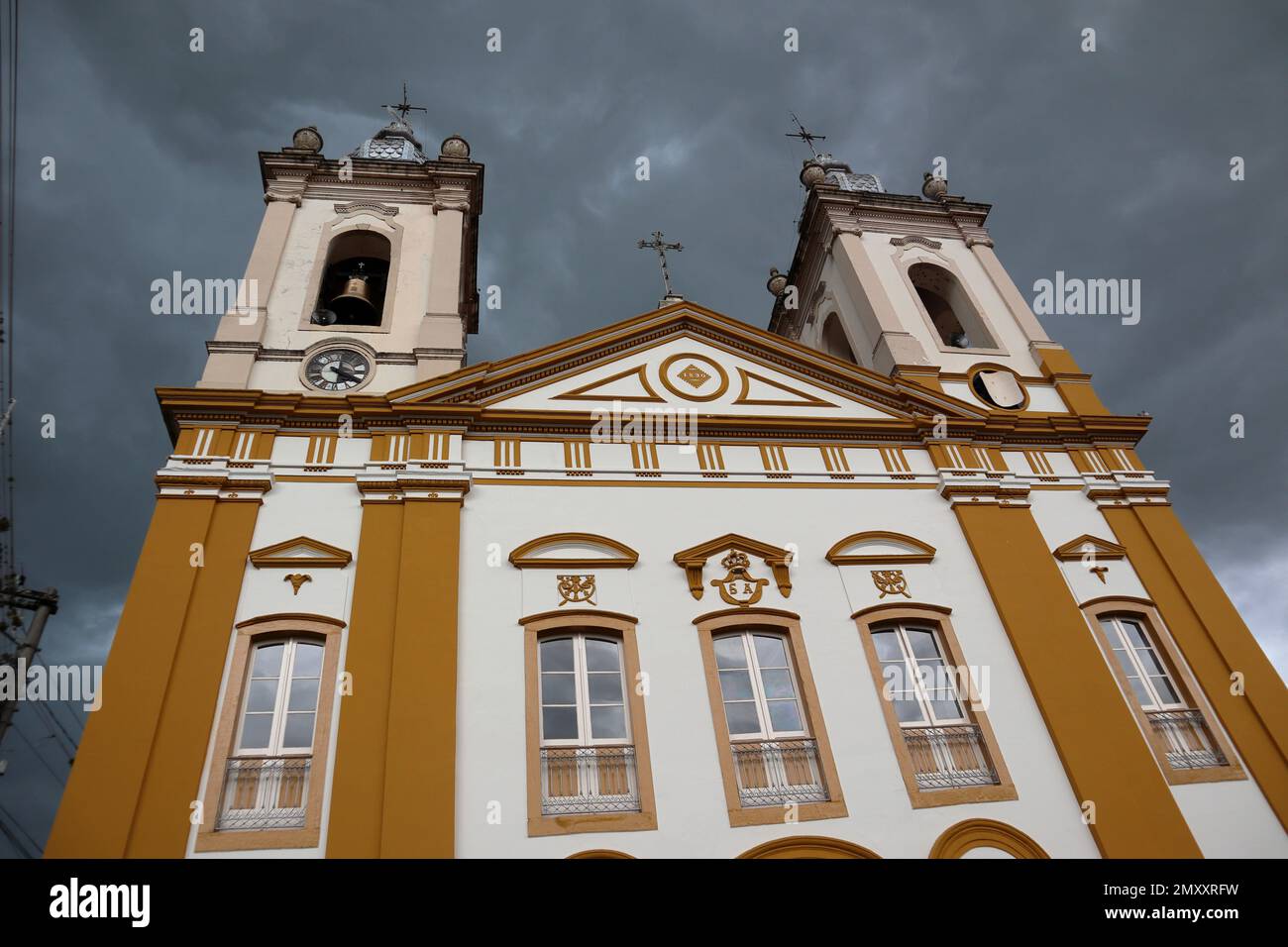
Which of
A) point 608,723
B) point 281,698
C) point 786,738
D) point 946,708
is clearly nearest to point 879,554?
point 946,708

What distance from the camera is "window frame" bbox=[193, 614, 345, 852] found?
24.0ft

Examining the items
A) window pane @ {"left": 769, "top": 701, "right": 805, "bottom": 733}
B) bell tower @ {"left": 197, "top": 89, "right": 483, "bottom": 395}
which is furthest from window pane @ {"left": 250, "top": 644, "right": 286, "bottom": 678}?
window pane @ {"left": 769, "top": 701, "right": 805, "bottom": 733}

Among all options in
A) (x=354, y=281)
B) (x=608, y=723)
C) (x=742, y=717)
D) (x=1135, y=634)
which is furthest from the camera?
(x=354, y=281)

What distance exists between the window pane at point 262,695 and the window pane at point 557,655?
2818mm

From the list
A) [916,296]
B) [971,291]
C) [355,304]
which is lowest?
[355,304]

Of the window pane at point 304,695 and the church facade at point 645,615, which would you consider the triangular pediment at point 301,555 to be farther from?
the window pane at point 304,695

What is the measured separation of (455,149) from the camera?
1589 centimetres

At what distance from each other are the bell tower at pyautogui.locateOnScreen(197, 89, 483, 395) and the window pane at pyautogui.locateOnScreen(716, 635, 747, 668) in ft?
19.2

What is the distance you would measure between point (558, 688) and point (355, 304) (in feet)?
25.6

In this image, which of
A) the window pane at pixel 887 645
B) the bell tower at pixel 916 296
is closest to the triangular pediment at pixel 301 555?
the window pane at pixel 887 645

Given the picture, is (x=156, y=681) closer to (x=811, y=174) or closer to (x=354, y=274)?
(x=354, y=274)

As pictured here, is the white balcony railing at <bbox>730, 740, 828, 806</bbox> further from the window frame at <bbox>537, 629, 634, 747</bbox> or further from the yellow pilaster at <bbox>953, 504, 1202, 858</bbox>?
the yellow pilaster at <bbox>953, 504, 1202, 858</bbox>
